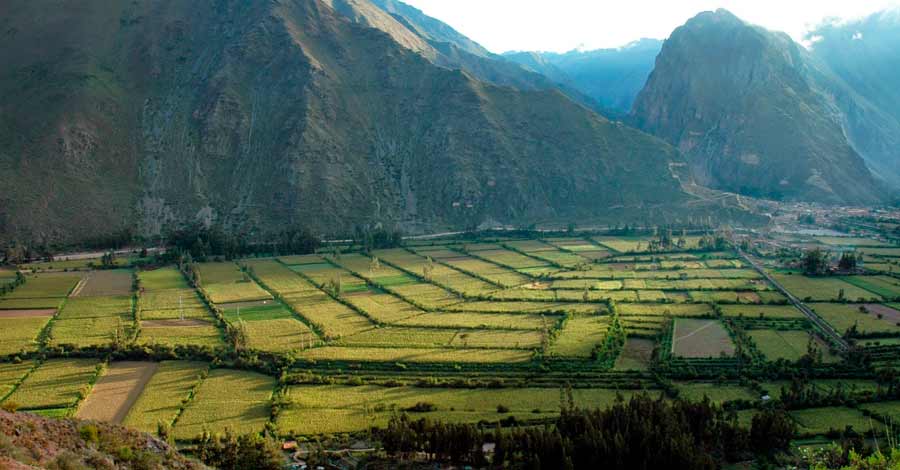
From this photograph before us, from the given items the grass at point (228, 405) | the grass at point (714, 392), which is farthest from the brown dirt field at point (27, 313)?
the grass at point (714, 392)

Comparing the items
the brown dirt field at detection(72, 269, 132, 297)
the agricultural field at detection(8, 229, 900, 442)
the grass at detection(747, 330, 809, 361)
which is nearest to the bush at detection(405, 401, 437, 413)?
the agricultural field at detection(8, 229, 900, 442)

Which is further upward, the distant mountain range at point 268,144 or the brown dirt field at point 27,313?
the distant mountain range at point 268,144

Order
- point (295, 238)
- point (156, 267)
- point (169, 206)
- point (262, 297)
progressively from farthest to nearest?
point (169, 206), point (295, 238), point (156, 267), point (262, 297)

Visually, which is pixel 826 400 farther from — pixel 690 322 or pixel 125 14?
pixel 125 14

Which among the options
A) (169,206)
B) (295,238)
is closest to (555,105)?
(295,238)

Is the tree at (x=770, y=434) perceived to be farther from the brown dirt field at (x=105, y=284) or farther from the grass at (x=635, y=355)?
the brown dirt field at (x=105, y=284)

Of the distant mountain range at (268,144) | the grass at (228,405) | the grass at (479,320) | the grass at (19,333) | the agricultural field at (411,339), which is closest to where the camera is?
the grass at (228,405)

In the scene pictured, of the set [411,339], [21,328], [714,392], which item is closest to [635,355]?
[714,392]
